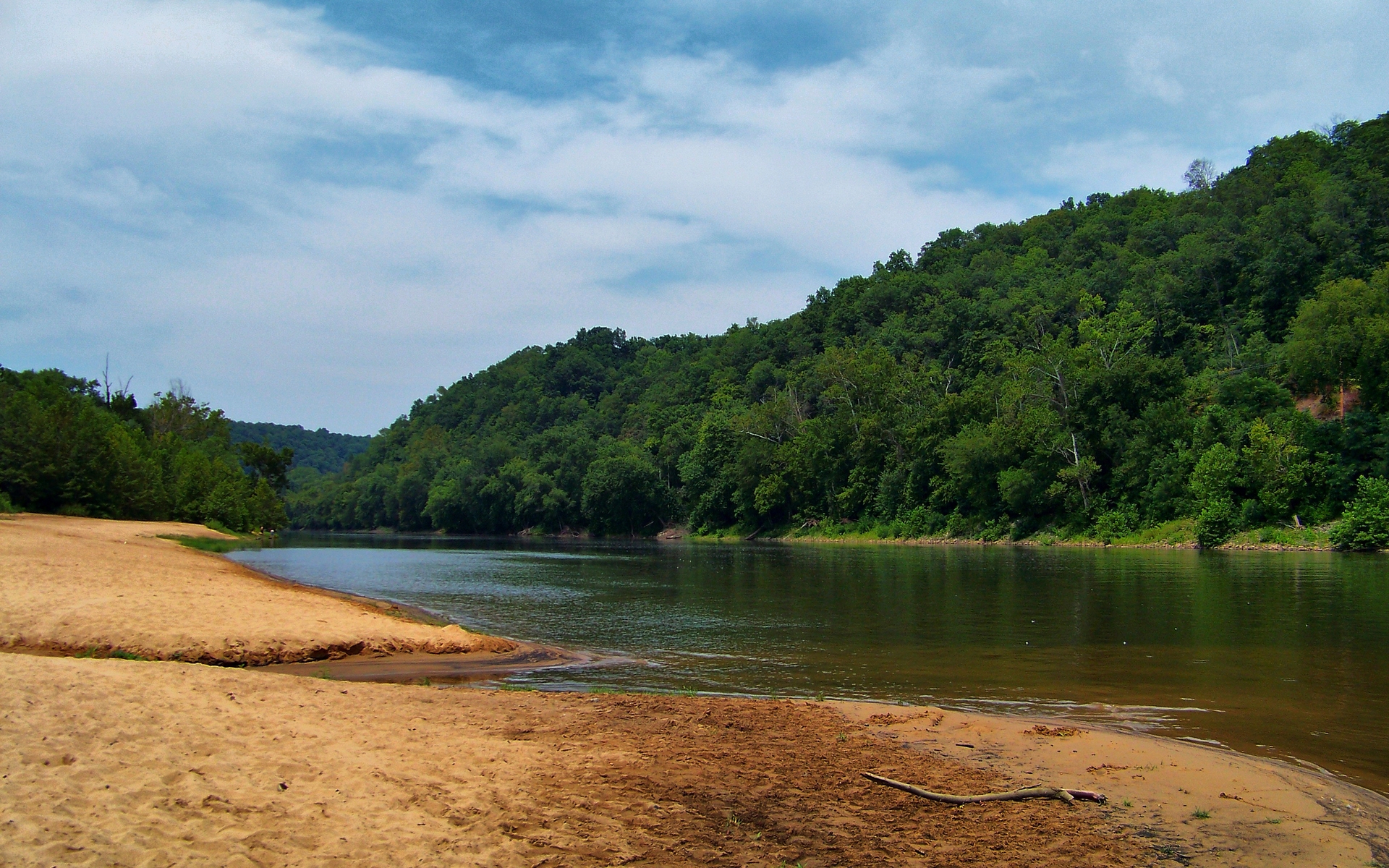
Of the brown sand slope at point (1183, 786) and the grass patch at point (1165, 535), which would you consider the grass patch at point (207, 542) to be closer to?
the brown sand slope at point (1183, 786)

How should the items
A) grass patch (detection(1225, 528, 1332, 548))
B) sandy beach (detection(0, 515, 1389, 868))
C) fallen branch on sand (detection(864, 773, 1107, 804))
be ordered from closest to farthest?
sandy beach (detection(0, 515, 1389, 868)), fallen branch on sand (detection(864, 773, 1107, 804)), grass patch (detection(1225, 528, 1332, 548))

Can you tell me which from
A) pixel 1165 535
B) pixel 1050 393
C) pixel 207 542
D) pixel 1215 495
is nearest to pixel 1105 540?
pixel 1165 535

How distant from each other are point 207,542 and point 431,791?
54.8 m

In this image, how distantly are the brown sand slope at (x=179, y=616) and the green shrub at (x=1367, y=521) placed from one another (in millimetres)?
50883

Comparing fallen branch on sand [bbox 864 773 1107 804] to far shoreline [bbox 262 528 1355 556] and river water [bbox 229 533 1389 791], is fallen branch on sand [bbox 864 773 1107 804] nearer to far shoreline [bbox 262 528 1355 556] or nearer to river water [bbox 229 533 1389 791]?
river water [bbox 229 533 1389 791]

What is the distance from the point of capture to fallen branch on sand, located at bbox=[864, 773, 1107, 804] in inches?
344

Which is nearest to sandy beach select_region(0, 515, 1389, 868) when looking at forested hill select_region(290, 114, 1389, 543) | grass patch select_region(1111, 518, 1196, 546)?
forested hill select_region(290, 114, 1389, 543)

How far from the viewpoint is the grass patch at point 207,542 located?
49.0 m

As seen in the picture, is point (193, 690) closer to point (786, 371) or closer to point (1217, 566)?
point (1217, 566)

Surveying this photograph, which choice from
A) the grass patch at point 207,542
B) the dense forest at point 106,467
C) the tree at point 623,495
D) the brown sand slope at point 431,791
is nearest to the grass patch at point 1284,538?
the brown sand slope at point 431,791

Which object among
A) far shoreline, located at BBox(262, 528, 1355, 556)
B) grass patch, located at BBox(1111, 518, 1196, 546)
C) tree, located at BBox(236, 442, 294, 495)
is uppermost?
tree, located at BBox(236, 442, 294, 495)

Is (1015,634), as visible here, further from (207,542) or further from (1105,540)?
(1105,540)

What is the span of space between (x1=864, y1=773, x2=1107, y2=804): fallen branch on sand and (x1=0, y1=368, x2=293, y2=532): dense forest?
57.6 meters

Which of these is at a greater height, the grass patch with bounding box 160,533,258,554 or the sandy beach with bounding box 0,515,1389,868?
the sandy beach with bounding box 0,515,1389,868
